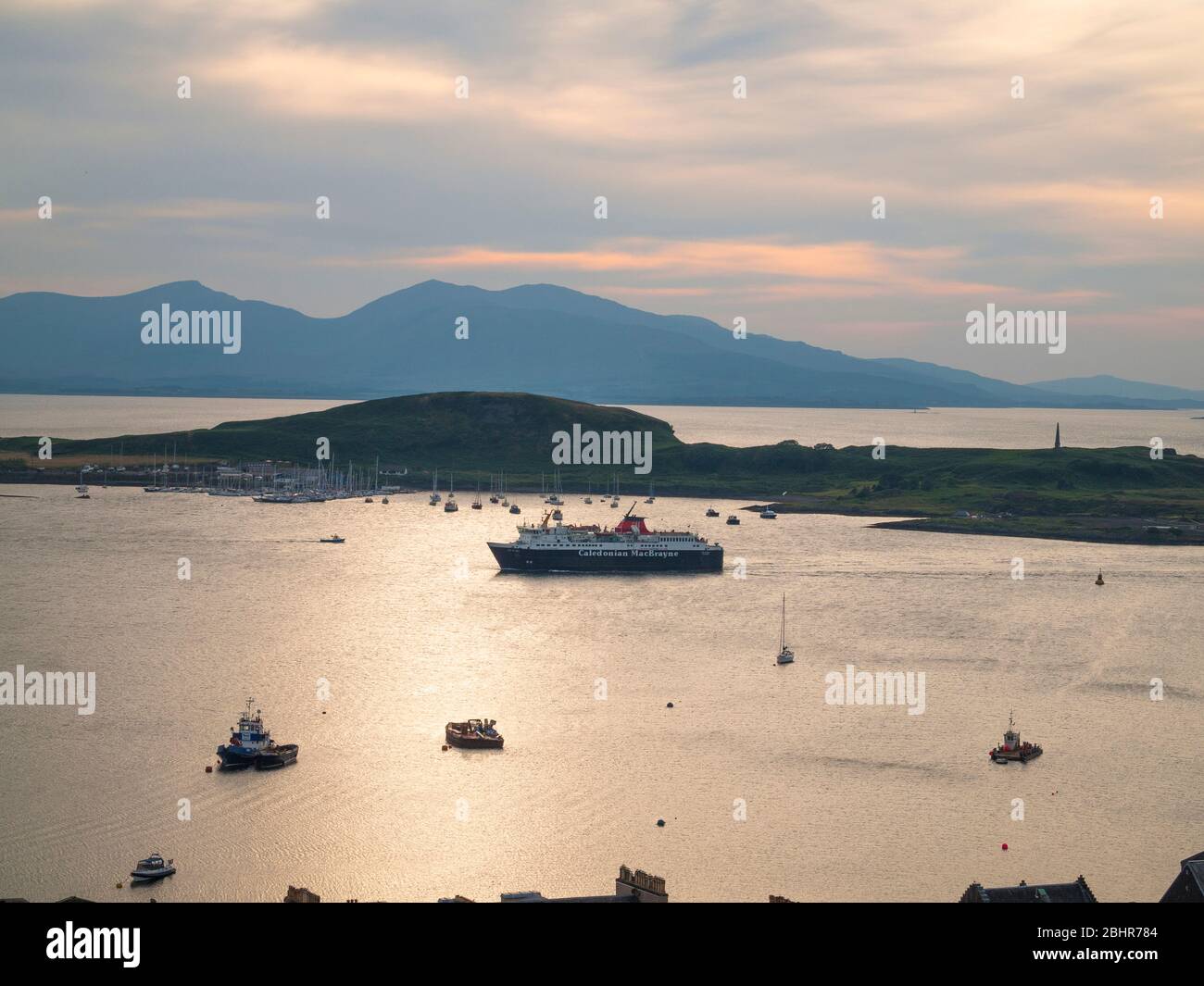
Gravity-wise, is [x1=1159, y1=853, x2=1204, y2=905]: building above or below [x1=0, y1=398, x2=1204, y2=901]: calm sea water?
above

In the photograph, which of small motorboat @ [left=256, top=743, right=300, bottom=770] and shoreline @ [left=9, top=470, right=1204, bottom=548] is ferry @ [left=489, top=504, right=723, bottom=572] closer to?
shoreline @ [left=9, top=470, right=1204, bottom=548]

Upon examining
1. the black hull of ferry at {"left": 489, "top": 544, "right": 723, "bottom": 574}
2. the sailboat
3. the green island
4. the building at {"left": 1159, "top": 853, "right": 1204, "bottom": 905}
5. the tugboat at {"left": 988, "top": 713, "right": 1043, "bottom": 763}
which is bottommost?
the tugboat at {"left": 988, "top": 713, "right": 1043, "bottom": 763}

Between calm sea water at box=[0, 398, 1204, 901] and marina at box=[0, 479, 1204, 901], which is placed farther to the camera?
marina at box=[0, 479, 1204, 901]

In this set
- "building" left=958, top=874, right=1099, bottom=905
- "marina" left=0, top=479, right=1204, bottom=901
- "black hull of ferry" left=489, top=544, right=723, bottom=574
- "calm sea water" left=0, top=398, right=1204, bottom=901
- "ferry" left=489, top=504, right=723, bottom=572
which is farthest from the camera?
"ferry" left=489, top=504, right=723, bottom=572

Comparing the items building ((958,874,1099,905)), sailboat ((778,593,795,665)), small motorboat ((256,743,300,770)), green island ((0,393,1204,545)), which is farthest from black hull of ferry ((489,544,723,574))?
building ((958,874,1099,905))

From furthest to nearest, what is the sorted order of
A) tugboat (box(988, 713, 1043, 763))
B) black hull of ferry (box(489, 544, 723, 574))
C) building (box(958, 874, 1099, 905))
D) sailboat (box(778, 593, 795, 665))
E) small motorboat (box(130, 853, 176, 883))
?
black hull of ferry (box(489, 544, 723, 574))
sailboat (box(778, 593, 795, 665))
tugboat (box(988, 713, 1043, 763))
small motorboat (box(130, 853, 176, 883))
building (box(958, 874, 1099, 905))

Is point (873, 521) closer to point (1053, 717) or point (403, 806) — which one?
point (1053, 717)

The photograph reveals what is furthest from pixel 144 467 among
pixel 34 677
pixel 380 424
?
pixel 34 677
